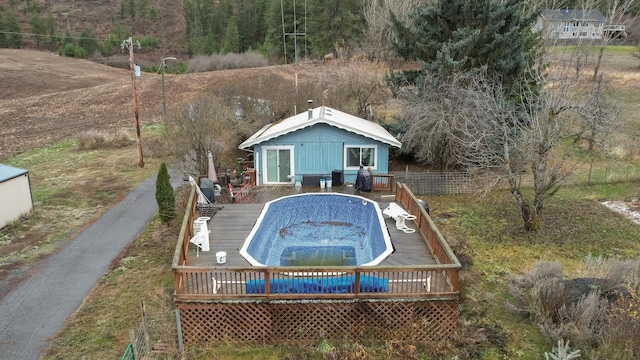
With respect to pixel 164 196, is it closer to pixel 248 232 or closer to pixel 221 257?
pixel 248 232

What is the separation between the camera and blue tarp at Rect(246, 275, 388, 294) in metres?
9.26

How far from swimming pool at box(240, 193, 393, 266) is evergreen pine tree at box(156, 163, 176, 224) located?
3.25 meters

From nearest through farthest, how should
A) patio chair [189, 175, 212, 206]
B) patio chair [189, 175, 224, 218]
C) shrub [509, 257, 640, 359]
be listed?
shrub [509, 257, 640, 359]
patio chair [189, 175, 224, 218]
patio chair [189, 175, 212, 206]

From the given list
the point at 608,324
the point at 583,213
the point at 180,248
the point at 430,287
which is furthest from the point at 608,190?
the point at 180,248

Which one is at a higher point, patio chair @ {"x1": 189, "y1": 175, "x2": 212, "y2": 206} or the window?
the window

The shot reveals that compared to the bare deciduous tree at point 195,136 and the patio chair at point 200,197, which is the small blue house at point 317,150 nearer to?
the bare deciduous tree at point 195,136

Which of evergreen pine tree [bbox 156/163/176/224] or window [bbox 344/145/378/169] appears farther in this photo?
window [bbox 344/145/378/169]

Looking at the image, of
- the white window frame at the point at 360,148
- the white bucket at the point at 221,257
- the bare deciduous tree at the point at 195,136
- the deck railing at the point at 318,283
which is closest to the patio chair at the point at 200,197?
the bare deciduous tree at the point at 195,136

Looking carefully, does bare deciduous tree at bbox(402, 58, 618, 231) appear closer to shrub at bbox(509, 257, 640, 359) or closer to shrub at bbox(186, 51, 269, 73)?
shrub at bbox(509, 257, 640, 359)

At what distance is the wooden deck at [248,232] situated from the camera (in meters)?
10.9

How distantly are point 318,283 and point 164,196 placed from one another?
7.72 m

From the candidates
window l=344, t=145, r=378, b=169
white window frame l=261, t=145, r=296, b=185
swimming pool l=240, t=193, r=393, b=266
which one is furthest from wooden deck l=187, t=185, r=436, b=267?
window l=344, t=145, r=378, b=169

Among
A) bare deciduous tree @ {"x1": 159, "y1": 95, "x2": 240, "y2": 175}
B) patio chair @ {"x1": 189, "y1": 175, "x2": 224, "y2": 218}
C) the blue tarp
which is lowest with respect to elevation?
the blue tarp

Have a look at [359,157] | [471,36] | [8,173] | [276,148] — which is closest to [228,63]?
[276,148]
